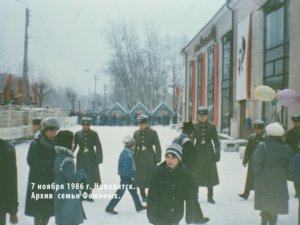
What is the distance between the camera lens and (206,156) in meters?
7.96

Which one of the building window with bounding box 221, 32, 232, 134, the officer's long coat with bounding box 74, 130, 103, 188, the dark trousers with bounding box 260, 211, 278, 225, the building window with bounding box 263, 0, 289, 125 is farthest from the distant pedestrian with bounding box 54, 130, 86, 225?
the building window with bounding box 221, 32, 232, 134

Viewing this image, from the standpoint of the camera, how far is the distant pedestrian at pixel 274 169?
570 cm

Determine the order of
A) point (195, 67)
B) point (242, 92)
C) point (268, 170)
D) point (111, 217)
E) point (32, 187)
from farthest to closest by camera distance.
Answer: point (195, 67), point (242, 92), point (111, 217), point (268, 170), point (32, 187)

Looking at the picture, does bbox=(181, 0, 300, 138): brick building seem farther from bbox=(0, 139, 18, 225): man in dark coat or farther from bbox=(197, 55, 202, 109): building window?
bbox=(0, 139, 18, 225): man in dark coat

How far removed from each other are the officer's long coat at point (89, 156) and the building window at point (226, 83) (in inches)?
552

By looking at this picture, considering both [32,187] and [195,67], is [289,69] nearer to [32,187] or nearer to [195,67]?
[32,187]

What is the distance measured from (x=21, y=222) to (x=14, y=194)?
2.07m

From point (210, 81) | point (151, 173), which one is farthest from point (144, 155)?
point (210, 81)

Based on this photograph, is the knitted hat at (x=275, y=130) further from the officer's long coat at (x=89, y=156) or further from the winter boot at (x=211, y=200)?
the officer's long coat at (x=89, y=156)

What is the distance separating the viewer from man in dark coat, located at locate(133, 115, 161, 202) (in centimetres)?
784

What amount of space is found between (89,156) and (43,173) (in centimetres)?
288

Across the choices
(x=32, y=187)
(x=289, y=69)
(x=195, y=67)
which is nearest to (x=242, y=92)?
(x=289, y=69)

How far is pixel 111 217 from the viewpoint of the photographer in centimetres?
678

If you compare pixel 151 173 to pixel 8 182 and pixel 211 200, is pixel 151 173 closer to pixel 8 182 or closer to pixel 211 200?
pixel 8 182
